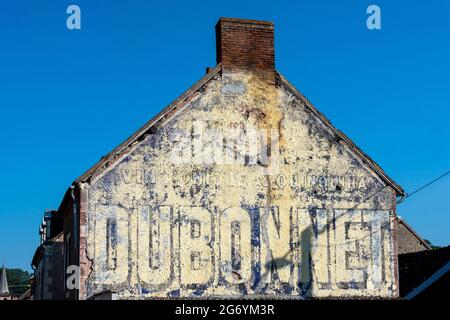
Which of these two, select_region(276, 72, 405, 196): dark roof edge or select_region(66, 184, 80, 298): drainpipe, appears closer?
select_region(66, 184, 80, 298): drainpipe

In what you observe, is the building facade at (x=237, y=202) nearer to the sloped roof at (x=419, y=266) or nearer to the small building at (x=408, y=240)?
the sloped roof at (x=419, y=266)

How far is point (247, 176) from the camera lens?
19.7 m

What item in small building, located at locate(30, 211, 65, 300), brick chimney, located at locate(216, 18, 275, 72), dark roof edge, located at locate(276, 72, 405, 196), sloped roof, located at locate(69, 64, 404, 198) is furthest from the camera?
small building, located at locate(30, 211, 65, 300)

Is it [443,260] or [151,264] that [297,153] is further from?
[443,260]

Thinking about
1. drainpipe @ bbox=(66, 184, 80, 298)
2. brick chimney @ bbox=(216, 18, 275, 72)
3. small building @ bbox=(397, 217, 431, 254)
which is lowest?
drainpipe @ bbox=(66, 184, 80, 298)

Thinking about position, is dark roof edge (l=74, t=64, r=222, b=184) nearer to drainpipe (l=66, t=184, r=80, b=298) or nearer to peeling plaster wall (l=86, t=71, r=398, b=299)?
peeling plaster wall (l=86, t=71, r=398, b=299)

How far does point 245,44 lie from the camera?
813 inches

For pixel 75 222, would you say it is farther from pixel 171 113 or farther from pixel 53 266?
pixel 53 266

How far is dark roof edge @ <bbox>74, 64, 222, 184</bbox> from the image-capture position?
18.5 m

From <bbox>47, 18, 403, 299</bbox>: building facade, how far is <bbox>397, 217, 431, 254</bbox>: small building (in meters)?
17.0

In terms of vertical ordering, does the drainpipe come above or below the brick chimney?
below

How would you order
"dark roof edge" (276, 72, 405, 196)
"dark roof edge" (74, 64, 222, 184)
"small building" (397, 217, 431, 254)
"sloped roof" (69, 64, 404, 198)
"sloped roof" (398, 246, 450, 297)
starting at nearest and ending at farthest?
"dark roof edge" (74, 64, 222, 184), "sloped roof" (69, 64, 404, 198), "dark roof edge" (276, 72, 405, 196), "sloped roof" (398, 246, 450, 297), "small building" (397, 217, 431, 254)

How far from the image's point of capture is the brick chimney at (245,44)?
66.6 ft

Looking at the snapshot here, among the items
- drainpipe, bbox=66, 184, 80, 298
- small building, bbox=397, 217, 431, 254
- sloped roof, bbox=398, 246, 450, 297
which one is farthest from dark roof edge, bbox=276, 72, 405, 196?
small building, bbox=397, 217, 431, 254
